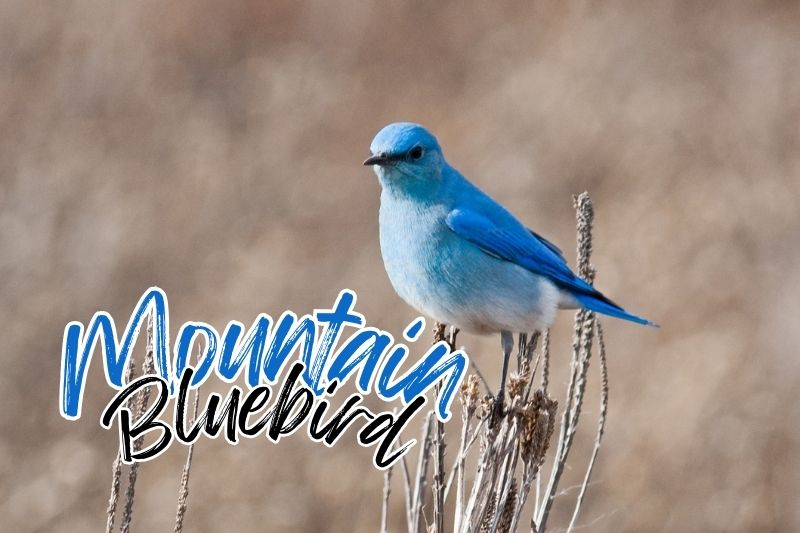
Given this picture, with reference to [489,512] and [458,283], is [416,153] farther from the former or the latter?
[489,512]

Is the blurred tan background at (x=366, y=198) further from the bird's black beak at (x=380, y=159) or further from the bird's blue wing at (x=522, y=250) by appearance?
the bird's black beak at (x=380, y=159)

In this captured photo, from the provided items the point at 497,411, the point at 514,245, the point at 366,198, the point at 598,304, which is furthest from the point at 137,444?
the point at 366,198

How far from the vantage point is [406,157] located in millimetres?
3527

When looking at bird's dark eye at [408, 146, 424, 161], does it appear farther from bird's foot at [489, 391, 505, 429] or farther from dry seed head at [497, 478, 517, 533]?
dry seed head at [497, 478, 517, 533]

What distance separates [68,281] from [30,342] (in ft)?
1.74

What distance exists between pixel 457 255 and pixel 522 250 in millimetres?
261

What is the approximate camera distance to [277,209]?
10219 millimetres

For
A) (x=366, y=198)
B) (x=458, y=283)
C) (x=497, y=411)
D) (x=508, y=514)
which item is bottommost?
(x=508, y=514)

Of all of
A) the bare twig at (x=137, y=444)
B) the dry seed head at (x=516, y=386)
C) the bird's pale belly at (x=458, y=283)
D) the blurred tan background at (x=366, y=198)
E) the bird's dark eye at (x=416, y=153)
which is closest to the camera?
the bare twig at (x=137, y=444)

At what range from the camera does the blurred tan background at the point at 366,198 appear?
833cm

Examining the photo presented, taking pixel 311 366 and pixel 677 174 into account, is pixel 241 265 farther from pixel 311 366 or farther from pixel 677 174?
pixel 311 366

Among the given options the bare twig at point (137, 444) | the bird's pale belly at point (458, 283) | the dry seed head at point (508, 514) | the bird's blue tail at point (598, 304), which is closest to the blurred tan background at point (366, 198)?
the bird's blue tail at point (598, 304)

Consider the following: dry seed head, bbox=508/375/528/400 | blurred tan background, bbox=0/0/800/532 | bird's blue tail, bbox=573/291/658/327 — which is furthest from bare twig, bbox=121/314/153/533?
blurred tan background, bbox=0/0/800/532

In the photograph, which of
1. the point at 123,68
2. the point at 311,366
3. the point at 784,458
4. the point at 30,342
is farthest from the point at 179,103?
the point at 311,366
